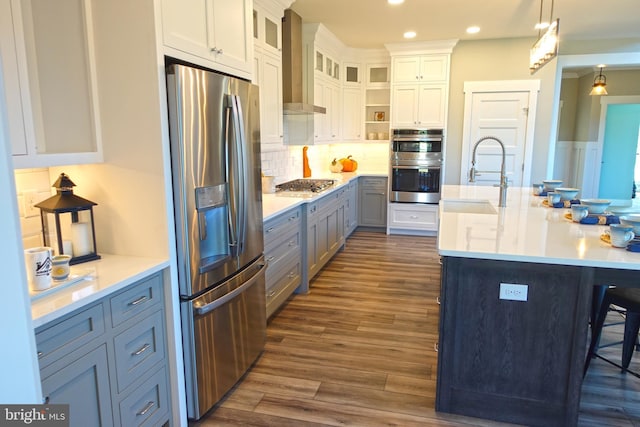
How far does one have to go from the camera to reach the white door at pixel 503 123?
5773mm

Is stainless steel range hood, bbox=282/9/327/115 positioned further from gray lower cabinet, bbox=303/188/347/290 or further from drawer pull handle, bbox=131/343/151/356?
drawer pull handle, bbox=131/343/151/356

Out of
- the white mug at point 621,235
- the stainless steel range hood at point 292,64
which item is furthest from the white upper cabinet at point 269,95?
the white mug at point 621,235

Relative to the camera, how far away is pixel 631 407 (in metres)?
2.32

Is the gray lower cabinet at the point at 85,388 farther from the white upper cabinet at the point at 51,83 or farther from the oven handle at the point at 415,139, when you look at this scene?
the oven handle at the point at 415,139

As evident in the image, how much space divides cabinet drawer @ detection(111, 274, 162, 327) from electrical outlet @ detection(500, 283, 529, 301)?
166 cm

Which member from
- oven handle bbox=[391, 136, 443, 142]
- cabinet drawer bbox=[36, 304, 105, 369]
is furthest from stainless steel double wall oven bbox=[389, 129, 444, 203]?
cabinet drawer bbox=[36, 304, 105, 369]

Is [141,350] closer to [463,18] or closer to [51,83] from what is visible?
[51,83]

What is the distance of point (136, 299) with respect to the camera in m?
1.81

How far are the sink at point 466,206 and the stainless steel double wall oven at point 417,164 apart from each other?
2427 millimetres

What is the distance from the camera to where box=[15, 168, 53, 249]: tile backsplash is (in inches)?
73.7

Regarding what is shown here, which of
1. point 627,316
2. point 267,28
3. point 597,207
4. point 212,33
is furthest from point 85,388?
point 267,28

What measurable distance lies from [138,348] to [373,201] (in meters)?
5.01

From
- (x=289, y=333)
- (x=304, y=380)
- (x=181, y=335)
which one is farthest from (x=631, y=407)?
(x=181, y=335)

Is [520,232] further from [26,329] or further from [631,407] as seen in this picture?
[26,329]
